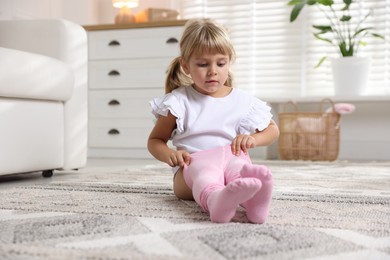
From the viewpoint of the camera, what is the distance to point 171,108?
4.06ft

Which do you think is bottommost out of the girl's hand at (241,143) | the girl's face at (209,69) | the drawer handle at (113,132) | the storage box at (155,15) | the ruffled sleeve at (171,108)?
the drawer handle at (113,132)

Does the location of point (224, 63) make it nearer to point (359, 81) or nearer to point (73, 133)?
point (73, 133)

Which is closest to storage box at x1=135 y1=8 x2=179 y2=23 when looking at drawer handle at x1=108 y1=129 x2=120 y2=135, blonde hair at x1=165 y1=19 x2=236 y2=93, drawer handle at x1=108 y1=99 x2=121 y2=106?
drawer handle at x1=108 y1=99 x2=121 y2=106

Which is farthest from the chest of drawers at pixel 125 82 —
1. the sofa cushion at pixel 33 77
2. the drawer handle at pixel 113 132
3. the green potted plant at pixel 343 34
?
the sofa cushion at pixel 33 77

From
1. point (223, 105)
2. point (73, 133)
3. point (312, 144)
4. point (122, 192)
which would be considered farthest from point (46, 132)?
point (312, 144)

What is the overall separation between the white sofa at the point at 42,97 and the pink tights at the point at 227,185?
78 cm

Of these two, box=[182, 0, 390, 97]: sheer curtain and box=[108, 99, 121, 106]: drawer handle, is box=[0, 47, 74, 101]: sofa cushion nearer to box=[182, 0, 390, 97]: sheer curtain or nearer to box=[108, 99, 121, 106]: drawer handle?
box=[108, 99, 121, 106]: drawer handle

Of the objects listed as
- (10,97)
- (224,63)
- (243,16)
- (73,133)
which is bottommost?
(73,133)

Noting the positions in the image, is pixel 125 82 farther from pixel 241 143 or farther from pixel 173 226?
pixel 173 226

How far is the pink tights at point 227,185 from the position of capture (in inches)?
34.7

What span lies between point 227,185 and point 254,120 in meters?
0.41

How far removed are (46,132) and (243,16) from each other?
214 centimetres

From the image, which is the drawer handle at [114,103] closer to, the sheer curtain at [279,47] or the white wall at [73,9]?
the white wall at [73,9]

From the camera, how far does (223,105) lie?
1.29 m
